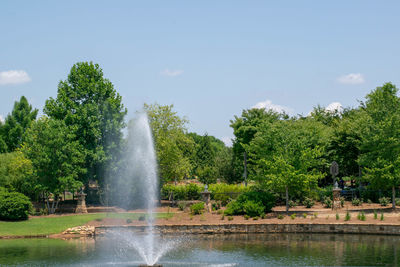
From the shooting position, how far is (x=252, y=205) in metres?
35.8

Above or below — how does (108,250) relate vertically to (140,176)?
below

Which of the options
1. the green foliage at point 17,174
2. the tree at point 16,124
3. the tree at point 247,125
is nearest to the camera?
the green foliage at point 17,174

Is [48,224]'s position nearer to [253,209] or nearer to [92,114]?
[92,114]

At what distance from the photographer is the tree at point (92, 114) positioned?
1836 inches

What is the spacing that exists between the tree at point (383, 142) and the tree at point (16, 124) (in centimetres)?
5406

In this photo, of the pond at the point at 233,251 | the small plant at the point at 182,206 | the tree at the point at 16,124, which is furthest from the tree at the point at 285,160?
the tree at the point at 16,124

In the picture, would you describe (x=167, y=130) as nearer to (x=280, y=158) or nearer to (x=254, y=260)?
(x=280, y=158)

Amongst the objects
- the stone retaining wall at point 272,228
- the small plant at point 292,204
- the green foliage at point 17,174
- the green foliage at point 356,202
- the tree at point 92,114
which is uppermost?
the tree at point 92,114

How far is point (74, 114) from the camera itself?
46750 millimetres

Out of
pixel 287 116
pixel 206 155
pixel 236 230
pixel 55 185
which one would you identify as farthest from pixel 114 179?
pixel 206 155

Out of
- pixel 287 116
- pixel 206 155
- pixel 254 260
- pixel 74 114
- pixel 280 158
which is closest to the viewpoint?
pixel 254 260

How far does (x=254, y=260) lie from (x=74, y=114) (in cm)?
2973

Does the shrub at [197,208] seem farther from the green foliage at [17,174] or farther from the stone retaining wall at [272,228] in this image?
the green foliage at [17,174]

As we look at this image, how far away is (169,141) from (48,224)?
58.6 ft
